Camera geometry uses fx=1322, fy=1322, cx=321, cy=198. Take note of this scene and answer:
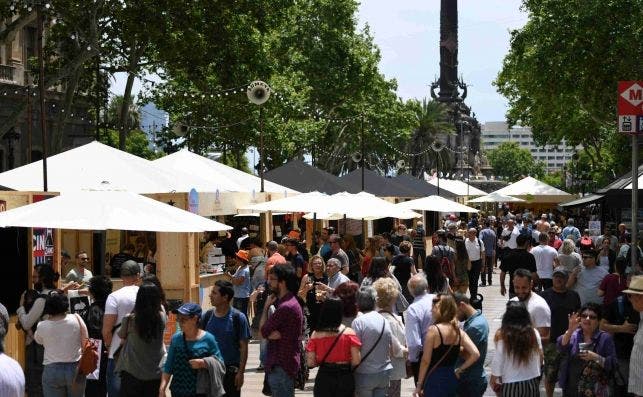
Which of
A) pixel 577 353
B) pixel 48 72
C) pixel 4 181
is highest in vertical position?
pixel 48 72

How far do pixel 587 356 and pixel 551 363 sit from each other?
1.76 metres

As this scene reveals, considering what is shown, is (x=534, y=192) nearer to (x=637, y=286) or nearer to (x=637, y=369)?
(x=637, y=286)

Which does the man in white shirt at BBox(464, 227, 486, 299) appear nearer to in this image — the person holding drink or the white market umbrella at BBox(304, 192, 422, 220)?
the white market umbrella at BBox(304, 192, 422, 220)

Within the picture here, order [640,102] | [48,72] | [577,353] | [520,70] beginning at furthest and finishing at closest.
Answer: [520,70]
[48,72]
[640,102]
[577,353]

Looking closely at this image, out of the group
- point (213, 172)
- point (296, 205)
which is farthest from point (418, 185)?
point (296, 205)

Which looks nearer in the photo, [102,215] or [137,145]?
[102,215]

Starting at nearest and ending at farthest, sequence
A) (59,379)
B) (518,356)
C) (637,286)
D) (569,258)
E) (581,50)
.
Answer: (518,356) < (637,286) < (59,379) < (569,258) < (581,50)

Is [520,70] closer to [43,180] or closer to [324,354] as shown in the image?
[43,180]

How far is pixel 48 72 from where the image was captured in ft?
119

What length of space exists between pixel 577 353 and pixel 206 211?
36.2 ft

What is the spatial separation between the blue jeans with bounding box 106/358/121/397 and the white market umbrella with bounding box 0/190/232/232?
5.79 feet

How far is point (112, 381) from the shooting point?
11336 mm

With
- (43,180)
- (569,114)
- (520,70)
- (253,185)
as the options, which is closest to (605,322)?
(43,180)

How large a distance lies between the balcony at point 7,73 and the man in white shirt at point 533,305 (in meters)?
32.9
